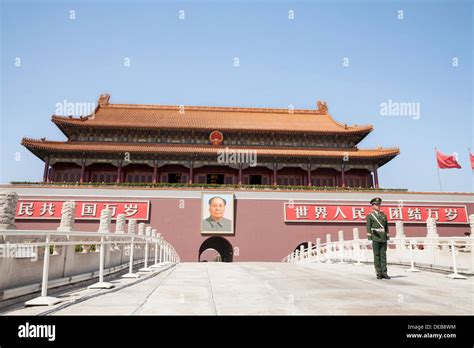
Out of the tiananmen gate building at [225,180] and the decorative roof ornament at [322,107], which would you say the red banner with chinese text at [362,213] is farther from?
the decorative roof ornament at [322,107]

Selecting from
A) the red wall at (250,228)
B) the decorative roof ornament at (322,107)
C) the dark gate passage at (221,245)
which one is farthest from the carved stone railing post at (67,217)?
the decorative roof ornament at (322,107)

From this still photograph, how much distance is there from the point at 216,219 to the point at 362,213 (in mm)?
10365

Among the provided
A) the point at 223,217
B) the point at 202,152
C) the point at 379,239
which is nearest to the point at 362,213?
the point at 223,217

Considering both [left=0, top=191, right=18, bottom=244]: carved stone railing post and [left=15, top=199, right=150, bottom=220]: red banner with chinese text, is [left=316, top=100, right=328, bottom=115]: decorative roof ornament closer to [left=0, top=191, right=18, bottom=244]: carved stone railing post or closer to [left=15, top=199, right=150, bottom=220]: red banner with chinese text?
[left=15, top=199, right=150, bottom=220]: red banner with chinese text

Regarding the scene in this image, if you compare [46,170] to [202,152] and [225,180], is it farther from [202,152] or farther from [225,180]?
[225,180]

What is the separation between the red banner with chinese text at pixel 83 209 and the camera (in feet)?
72.5

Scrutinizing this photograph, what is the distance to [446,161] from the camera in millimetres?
25188

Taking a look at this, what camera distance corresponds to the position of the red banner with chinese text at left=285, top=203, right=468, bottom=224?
2336cm

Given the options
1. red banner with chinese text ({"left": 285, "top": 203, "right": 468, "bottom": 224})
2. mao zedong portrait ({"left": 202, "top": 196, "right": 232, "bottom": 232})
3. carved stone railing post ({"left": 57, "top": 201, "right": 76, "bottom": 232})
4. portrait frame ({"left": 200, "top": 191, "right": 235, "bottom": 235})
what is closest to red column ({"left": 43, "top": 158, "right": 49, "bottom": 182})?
portrait frame ({"left": 200, "top": 191, "right": 235, "bottom": 235})

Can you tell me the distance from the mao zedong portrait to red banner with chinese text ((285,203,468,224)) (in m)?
4.29

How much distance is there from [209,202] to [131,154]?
7.55 m

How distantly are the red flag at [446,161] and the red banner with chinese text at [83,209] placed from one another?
21944mm

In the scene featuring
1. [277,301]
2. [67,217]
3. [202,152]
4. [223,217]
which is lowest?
[277,301]
